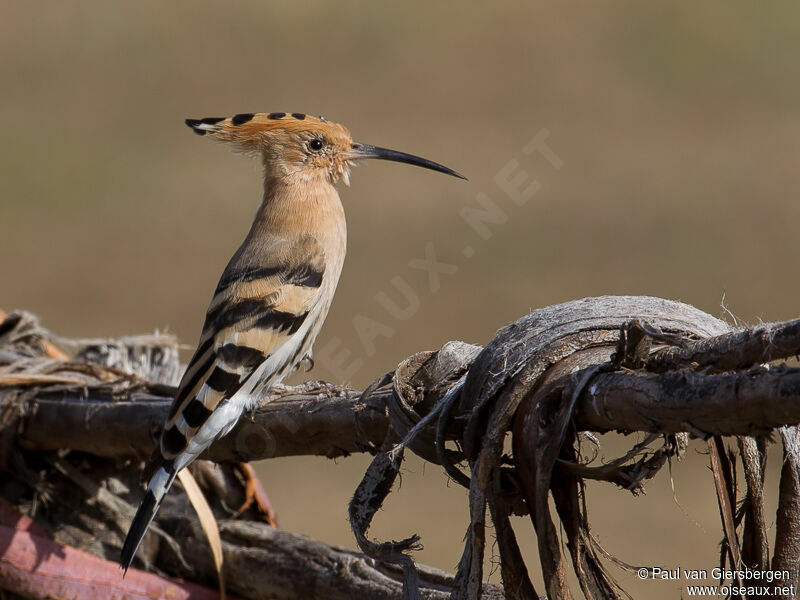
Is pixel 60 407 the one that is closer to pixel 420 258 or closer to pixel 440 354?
pixel 440 354

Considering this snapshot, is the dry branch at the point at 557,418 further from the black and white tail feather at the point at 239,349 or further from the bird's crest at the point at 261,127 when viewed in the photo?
the bird's crest at the point at 261,127

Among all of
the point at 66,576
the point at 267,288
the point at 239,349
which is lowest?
the point at 66,576

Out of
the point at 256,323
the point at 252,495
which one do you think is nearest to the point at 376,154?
the point at 256,323

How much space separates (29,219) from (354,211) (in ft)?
9.51

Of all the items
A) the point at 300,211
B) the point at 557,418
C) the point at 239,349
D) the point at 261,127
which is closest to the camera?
the point at 557,418

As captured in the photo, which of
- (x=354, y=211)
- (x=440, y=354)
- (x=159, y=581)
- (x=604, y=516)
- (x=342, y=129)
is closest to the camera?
(x=440, y=354)

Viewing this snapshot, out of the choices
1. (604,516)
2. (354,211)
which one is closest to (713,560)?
(604,516)

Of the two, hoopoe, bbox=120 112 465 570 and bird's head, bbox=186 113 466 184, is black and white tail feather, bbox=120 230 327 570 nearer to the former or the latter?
hoopoe, bbox=120 112 465 570

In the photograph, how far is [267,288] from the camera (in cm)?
275

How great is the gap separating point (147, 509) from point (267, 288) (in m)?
0.72

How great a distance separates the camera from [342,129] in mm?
3166

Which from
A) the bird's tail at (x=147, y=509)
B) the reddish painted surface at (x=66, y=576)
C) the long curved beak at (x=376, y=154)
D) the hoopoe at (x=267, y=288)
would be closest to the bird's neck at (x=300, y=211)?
the hoopoe at (x=267, y=288)

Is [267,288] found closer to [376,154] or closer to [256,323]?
[256,323]

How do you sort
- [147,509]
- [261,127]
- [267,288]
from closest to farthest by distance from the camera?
[147,509], [267,288], [261,127]
